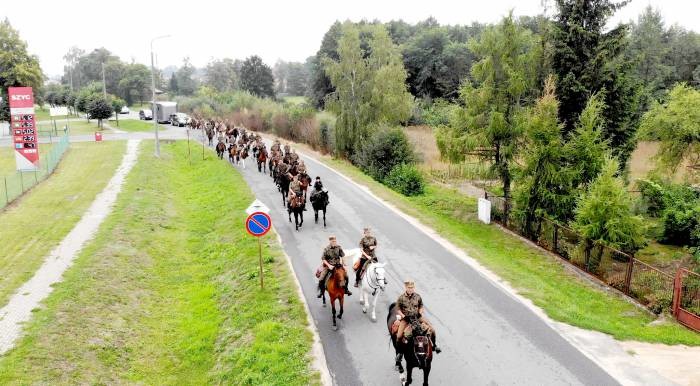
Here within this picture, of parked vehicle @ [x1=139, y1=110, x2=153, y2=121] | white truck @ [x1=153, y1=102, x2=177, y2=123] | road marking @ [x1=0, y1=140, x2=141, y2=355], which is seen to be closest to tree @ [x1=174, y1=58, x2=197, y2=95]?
parked vehicle @ [x1=139, y1=110, x2=153, y2=121]

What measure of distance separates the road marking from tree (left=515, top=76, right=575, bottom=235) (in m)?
19.0

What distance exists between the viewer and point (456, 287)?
15.7 m

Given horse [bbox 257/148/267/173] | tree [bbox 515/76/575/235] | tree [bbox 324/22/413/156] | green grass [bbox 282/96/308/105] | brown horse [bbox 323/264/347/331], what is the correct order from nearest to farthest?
brown horse [bbox 323/264/347/331] < tree [bbox 515/76/575/235] < horse [bbox 257/148/267/173] < tree [bbox 324/22/413/156] < green grass [bbox 282/96/308/105]

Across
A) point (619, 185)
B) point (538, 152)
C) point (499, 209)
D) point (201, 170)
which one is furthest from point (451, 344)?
point (201, 170)

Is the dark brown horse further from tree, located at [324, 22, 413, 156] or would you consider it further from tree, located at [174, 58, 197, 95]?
→ tree, located at [174, 58, 197, 95]

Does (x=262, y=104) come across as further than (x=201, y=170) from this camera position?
Yes

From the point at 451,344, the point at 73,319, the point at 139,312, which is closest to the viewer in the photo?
the point at 451,344

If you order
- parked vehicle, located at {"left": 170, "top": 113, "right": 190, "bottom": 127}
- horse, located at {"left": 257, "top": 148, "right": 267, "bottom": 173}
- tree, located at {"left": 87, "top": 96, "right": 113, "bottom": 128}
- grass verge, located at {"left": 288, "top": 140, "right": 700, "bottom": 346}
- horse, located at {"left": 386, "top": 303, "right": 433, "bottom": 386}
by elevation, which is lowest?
grass verge, located at {"left": 288, "top": 140, "right": 700, "bottom": 346}

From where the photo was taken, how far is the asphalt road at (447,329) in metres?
11.0

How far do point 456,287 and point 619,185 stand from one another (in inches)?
357

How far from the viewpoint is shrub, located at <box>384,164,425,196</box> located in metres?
34.6

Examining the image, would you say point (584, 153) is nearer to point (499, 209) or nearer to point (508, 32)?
point (499, 209)

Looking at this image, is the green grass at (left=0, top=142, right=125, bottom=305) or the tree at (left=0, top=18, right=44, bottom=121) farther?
the tree at (left=0, top=18, right=44, bottom=121)

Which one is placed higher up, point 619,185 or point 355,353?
point 619,185
